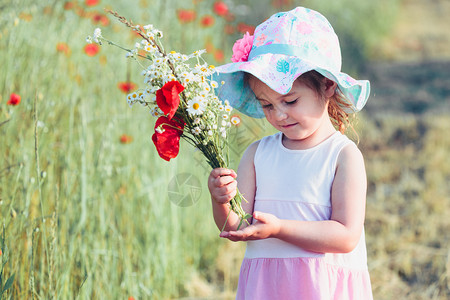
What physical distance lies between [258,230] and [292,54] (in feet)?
1.57

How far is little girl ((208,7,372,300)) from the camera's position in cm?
148

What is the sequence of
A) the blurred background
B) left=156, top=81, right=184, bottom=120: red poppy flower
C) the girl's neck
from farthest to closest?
1. the blurred background
2. the girl's neck
3. left=156, top=81, right=184, bottom=120: red poppy flower

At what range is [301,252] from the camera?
1.54 m

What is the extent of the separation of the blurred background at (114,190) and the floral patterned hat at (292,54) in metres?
0.30

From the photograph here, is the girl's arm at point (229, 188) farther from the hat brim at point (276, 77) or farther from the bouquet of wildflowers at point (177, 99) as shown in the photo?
the hat brim at point (276, 77)

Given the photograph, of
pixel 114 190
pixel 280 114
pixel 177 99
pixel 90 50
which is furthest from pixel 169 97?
pixel 90 50

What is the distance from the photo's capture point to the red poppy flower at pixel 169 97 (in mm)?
1272

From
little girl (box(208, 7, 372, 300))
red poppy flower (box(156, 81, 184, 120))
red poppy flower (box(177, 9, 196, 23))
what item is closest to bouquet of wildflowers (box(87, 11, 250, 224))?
red poppy flower (box(156, 81, 184, 120))

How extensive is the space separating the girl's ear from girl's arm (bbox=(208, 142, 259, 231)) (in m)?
0.27

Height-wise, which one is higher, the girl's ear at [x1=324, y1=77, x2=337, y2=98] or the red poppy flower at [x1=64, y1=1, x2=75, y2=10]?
the red poppy flower at [x1=64, y1=1, x2=75, y2=10]

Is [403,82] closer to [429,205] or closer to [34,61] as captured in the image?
[429,205]

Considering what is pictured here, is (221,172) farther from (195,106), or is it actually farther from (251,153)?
(251,153)

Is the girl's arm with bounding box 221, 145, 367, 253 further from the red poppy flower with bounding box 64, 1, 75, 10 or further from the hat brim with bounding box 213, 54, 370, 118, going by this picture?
the red poppy flower with bounding box 64, 1, 75, 10

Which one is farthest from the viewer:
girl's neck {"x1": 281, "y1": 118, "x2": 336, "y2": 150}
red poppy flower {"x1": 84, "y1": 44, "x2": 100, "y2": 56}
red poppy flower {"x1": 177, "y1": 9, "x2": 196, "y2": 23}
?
red poppy flower {"x1": 177, "y1": 9, "x2": 196, "y2": 23}
